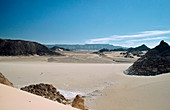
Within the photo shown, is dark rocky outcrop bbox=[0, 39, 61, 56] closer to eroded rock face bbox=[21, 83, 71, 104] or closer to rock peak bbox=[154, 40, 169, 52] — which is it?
rock peak bbox=[154, 40, 169, 52]

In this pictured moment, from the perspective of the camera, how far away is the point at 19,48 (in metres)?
42.3

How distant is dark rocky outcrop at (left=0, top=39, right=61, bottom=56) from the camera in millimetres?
40406

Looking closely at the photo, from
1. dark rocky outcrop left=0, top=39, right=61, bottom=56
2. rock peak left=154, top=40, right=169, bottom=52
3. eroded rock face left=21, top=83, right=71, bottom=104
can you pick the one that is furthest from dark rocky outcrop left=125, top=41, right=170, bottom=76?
dark rocky outcrop left=0, top=39, right=61, bottom=56

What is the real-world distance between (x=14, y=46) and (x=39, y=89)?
42595 mm

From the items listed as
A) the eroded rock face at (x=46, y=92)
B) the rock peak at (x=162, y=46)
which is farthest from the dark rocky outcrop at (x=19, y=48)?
the eroded rock face at (x=46, y=92)

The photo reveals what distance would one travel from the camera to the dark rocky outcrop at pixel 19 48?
1591 inches

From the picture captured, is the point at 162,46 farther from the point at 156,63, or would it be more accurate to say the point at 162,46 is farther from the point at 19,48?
the point at 19,48

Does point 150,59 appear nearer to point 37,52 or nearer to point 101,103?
point 101,103

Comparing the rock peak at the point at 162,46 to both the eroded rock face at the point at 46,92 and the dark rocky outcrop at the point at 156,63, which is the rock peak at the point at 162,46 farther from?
the eroded rock face at the point at 46,92

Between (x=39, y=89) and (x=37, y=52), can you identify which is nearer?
(x=39, y=89)

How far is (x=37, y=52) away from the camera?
44.2 meters

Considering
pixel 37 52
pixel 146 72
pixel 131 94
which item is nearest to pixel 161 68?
pixel 146 72

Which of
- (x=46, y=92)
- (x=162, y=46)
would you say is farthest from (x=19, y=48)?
(x=162, y=46)

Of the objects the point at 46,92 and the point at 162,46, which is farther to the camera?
the point at 162,46
